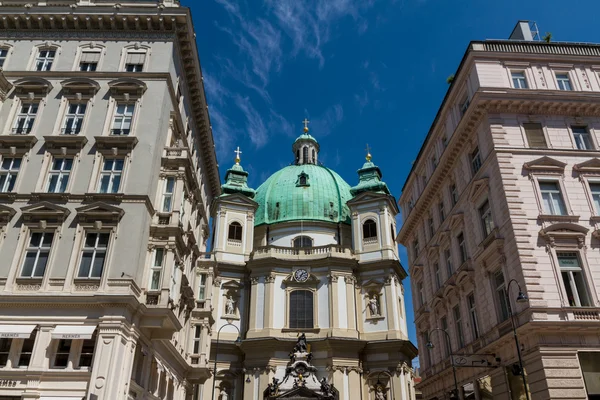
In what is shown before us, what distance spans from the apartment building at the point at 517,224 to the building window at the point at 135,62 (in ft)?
65.3

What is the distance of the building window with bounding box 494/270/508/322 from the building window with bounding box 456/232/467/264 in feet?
14.7

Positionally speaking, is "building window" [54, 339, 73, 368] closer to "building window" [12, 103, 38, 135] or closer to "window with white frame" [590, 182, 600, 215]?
"building window" [12, 103, 38, 135]

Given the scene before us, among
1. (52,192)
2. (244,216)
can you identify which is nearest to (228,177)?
(244,216)

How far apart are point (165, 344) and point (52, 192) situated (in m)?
10.2

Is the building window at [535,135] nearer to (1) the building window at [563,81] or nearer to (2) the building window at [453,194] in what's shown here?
(1) the building window at [563,81]

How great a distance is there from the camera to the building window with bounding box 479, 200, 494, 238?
91.5 feet

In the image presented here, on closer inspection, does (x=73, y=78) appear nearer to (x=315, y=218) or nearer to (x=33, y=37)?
(x=33, y=37)

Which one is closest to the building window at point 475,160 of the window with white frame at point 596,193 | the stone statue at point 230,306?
the window with white frame at point 596,193

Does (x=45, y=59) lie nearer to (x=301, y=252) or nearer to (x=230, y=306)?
(x=230, y=306)

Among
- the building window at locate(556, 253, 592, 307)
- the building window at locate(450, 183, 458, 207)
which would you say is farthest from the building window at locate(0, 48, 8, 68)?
the building window at locate(556, 253, 592, 307)

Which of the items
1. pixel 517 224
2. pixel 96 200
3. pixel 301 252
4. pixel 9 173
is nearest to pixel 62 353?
pixel 96 200

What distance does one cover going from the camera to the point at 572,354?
21.8 meters

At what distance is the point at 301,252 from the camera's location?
5616 cm

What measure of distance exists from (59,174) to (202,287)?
17.0 metres
